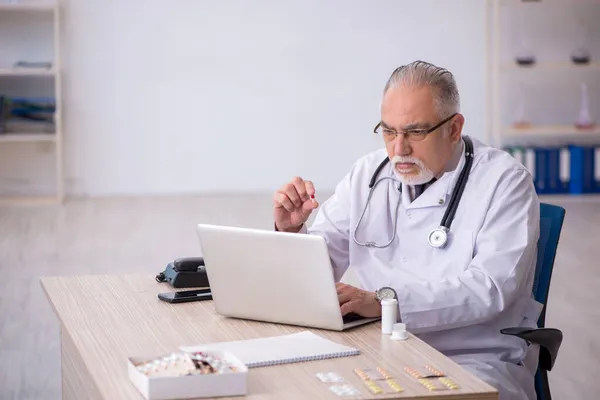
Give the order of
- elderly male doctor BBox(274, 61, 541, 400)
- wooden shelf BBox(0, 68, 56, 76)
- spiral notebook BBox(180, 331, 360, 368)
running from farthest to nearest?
wooden shelf BBox(0, 68, 56, 76)
elderly male doctor BBox(274, 61, 541, 400)
spiral notebook BBox(180, 331, 360, 368)

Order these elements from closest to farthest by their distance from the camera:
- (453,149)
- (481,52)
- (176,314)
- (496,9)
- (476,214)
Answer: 1. (176,314)
2. (476,214)
3. (453,149)
4. (496,9)
5. (481,52)

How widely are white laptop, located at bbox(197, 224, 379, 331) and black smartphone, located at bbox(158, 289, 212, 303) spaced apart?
0.17m

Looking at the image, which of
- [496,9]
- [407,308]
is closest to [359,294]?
[407,308]

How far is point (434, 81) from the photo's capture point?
7.97 ft

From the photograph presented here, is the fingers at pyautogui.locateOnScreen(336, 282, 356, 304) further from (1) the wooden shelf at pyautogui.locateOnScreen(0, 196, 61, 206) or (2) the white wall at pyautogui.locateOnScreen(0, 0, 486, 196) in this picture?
(2) the white wall at pyautogui.locateOnScreen(0, 0, 486, 196)

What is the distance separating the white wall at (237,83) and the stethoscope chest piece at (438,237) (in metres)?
5.93

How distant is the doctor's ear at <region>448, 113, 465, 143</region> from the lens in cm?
247

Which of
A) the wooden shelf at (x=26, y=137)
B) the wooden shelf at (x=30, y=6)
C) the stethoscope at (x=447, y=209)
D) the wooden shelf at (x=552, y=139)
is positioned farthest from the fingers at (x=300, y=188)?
the wooden shelf at (x=552, y=139)

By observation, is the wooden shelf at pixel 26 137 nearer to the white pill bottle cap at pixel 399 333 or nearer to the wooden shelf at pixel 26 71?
the wooden shelf at pixel 26 71

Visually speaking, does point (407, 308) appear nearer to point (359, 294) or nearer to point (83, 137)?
point (359, 294)

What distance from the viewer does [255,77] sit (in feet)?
26.9

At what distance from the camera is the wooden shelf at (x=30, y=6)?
7441 mm

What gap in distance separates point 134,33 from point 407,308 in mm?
6225

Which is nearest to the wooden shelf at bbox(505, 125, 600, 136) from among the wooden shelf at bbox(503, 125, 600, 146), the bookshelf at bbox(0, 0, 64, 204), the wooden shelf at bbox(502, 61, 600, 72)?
the wooden shelf at bbox(503, 125, 600, 146)
